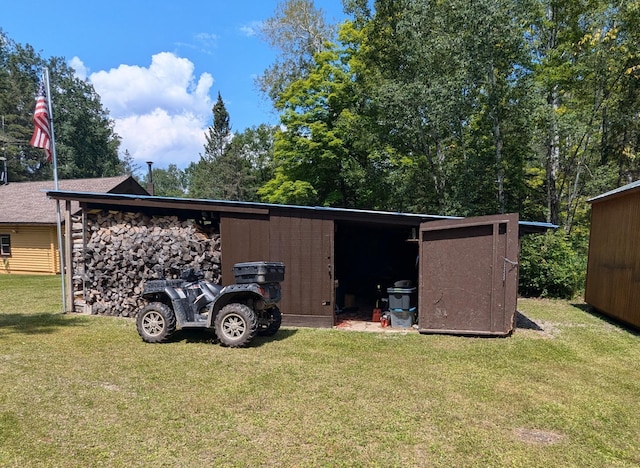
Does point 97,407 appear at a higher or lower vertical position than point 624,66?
lower

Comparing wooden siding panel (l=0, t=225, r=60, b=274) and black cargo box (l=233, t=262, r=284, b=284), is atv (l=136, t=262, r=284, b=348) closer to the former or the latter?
black cargo box (l=233, t=262, r=284, b=284)

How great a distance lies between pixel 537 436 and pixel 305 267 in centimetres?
472

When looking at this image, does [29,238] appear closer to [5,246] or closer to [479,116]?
[5,246]

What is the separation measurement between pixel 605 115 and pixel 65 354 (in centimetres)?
1747

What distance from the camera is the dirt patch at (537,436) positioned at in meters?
3.19

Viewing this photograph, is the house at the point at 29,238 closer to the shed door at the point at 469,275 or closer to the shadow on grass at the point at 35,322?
the shadow on grass at the point at 35,322

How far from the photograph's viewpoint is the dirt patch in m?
3.19

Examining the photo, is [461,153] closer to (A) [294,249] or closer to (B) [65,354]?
(A) [294,249]

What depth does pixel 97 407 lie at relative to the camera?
3686 mm

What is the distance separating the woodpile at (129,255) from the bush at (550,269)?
9.16 m

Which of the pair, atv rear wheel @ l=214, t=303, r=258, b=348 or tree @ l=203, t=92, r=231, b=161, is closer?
atv rear wheel @ l=214, t=303, r=258, b=348

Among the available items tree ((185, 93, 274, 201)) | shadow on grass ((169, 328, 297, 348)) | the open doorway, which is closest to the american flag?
shadow on grass ((169, 328, 297, 348))

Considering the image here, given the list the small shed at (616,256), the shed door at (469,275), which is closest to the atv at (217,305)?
the shed door at (469,275)

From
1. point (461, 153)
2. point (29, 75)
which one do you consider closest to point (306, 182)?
point (461, 153)
